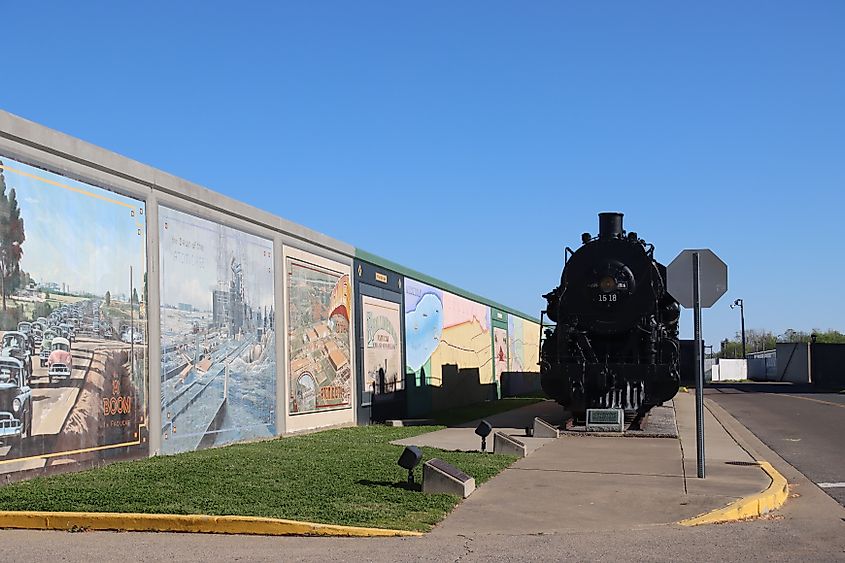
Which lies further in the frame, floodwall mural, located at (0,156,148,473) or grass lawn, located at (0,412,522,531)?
floodwall mural, located at (0,156,148,473)

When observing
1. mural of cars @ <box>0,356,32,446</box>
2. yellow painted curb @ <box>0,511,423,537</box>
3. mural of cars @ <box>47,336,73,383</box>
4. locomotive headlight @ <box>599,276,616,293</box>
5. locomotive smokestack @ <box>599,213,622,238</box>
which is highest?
locomotive smokestack @ <box>599,213,622,238</box>

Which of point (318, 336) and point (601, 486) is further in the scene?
point (318, 336)

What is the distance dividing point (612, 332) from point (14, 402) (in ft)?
43.1

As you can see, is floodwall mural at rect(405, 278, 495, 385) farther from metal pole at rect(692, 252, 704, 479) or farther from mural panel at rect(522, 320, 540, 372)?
metal pole at rect(692, 252, 704, 479)

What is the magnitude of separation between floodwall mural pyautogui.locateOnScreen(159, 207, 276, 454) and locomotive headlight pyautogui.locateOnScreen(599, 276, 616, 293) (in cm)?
740

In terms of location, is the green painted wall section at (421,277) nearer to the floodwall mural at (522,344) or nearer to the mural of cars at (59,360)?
the floodwall mural at (522,344)

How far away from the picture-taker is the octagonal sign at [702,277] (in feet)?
38.4

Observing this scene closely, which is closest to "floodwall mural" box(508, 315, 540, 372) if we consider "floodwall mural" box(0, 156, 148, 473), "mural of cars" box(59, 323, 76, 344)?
"floodwall mural" box(0, 156, 148, 473)

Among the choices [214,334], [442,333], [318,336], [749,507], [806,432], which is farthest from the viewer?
[442,333]

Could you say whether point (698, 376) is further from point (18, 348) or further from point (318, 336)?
point (318, 336)

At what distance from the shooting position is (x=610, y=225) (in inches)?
859

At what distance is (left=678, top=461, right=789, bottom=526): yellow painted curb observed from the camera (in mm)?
9078

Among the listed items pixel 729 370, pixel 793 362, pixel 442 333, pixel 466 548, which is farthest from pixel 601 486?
pixel 729 370

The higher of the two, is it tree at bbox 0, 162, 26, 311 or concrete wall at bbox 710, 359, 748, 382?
tree at bbox 0, 162, 26, 311
